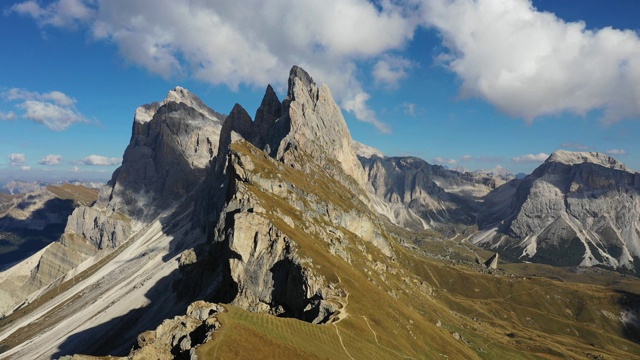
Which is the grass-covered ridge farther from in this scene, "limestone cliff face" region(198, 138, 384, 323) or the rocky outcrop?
the rocky outcrop

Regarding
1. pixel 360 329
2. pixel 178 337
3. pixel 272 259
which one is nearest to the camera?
pixel 178 337

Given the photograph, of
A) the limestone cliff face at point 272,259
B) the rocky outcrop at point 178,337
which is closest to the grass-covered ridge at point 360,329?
the limestone cliff face at point 272,259

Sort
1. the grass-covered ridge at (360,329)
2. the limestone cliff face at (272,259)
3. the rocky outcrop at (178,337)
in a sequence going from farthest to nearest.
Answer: the limestone cliff face at (272,259) → the grass-covered ridge at (360,329) → the rocky outcrop at (178,337)

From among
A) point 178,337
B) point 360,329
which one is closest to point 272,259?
point 360,329

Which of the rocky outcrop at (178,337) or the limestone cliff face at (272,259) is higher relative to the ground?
the limestone cliff face at (272,259)

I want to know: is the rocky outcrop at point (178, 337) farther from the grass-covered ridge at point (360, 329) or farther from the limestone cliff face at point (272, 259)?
the limestone cliff face at point (272, 259)

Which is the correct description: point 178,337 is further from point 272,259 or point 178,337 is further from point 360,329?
point 272,259

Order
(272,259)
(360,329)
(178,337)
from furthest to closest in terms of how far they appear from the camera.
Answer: (272,259) < (360,329) < (178,337)

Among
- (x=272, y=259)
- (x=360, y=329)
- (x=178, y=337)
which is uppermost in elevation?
(x=272, y=259)

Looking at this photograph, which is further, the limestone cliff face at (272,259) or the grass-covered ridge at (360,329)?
the limestone cliff face at (272,259)

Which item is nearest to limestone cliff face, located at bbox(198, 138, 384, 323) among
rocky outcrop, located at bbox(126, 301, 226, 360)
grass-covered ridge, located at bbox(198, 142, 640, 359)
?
grass-covered ridge, located at bbox(198, 142, 640, 359)

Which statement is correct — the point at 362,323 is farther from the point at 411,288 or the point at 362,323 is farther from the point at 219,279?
the point at 411,288

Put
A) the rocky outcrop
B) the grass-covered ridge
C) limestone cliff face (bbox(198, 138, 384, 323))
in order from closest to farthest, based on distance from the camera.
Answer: the rocky outcrop, the grass-covered ridge, limestone cliff face (bbox(198, 138, 384, 323))

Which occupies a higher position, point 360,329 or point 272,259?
point 272,259
